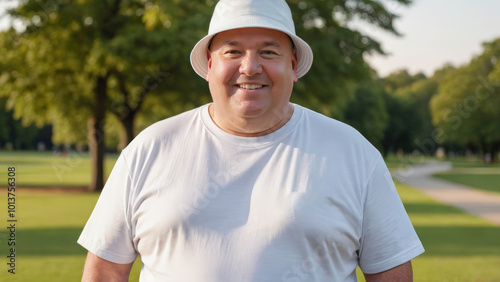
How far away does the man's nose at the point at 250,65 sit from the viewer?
2.11 metres

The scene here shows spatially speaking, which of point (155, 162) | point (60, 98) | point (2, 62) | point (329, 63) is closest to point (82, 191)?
point (60, 98)

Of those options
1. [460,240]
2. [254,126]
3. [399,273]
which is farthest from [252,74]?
[460,240]

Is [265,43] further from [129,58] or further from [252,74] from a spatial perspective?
[129,58]

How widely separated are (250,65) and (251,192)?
443 millimetres

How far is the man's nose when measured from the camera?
211 centimetres

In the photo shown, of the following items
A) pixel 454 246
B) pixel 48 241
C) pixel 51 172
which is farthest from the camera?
pixel 51 172

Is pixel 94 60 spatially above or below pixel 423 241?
above

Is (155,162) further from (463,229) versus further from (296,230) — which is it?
(463,229)

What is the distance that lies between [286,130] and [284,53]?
0.91 ft

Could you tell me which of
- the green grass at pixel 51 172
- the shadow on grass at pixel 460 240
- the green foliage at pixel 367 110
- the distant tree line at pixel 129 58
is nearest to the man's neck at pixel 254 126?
the shadow on grass at pixel 460 240

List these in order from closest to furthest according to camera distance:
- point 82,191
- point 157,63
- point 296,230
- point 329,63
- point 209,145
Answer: point 296,230, point 209,145, point 329,63, point 157,63, point 82,191

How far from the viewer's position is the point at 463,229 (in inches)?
485

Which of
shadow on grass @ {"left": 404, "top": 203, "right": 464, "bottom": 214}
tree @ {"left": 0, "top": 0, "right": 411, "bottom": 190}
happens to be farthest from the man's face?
shadow on grass @ {"left": 404, "top": 203, "right": 464, "bottom": 214}

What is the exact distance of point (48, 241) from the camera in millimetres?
10477
